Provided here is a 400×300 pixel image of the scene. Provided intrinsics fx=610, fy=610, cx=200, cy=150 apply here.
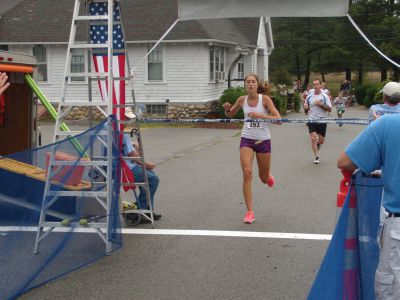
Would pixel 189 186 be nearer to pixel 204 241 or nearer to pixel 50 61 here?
pixel 204 241

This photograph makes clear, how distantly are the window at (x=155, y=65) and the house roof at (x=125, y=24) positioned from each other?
2.63 feet

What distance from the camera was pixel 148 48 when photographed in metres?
26.7

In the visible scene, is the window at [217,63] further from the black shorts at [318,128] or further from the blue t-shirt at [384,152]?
the blue t-shirt at [384,152]

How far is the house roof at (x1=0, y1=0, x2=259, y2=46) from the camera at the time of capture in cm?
2597

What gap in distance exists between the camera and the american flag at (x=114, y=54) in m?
6.89

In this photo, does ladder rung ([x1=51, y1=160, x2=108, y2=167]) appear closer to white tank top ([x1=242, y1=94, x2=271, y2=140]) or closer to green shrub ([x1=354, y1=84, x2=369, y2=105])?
white tank top ([x1=242, y1=94, x2=271, y2=140])

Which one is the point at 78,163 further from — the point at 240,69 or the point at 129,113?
the point at 240,69

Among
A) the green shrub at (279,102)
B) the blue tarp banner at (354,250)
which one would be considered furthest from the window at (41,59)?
the blue tarp banner at (354,250)

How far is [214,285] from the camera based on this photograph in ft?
18.1

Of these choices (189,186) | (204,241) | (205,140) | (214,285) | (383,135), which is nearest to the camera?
(383,135)

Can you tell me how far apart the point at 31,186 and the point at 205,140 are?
14.2 m

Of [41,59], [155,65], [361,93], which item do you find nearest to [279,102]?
[155,65]

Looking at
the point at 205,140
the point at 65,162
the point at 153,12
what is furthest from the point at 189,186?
the point at 153,12

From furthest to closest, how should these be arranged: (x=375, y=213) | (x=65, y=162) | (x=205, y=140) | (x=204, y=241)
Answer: (x=205, y=140), (x=204, y=241), (x=65, y=162), (x=375, y=213)
